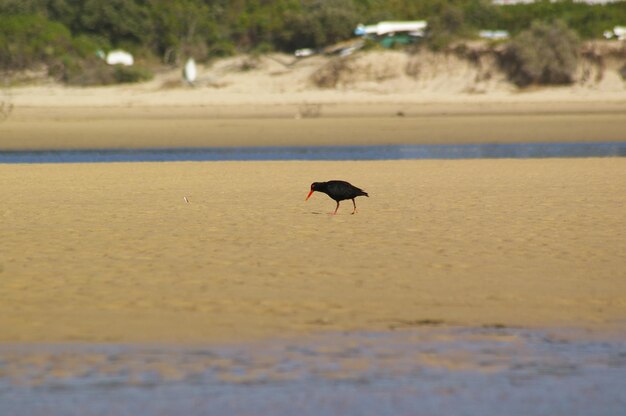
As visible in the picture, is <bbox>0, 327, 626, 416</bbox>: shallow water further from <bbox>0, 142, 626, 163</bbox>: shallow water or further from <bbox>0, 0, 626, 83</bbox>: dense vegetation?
<bbox>0, 0, 626, 83</bbox>: dense vegetation

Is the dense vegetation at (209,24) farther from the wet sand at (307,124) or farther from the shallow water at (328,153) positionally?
the shallow water at (328,153)

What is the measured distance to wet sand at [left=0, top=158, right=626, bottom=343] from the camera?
702 cm

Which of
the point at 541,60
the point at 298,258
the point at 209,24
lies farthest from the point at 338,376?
the point at 209,24

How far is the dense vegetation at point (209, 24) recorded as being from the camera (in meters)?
43.7

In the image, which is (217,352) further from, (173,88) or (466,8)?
(466,8)

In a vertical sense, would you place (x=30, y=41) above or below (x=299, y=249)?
above

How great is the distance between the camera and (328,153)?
883 inches

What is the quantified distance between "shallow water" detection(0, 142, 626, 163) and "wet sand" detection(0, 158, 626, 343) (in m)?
5.52

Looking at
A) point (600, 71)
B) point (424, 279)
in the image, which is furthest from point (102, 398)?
point (600, 71)

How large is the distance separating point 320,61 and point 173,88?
615 cm

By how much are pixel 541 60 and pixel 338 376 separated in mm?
35853

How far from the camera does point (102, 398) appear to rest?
525cm

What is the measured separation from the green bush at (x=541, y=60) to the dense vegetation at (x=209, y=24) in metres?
2.76

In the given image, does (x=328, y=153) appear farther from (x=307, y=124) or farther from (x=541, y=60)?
(x=541, y=60)
